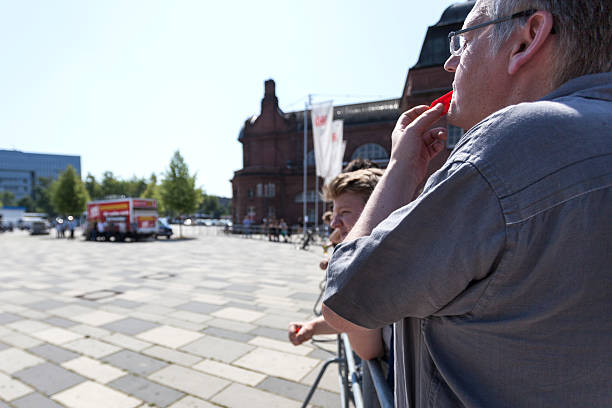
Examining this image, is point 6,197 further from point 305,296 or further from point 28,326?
point 305,296

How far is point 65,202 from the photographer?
37.8m

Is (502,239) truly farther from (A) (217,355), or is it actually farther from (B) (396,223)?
(A) (217,355)

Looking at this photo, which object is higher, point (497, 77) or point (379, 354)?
point (497, 77)

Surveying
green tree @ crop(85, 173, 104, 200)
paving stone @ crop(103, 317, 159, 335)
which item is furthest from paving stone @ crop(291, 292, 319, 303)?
→ green tree @ crop(85, 173, 104, 200)

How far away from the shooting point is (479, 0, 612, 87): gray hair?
2.36ft

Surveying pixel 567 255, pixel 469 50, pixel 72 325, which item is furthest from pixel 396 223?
pixel 72 325

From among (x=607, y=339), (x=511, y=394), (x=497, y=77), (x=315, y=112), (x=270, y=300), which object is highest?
(x=315, y=112)

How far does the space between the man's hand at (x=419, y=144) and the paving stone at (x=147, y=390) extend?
320 centimetres

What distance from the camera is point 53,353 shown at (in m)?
4.11

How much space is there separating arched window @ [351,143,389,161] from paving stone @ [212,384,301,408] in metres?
34.7

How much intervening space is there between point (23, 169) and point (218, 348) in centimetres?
14453

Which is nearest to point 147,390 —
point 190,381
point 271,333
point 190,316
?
point 190,381

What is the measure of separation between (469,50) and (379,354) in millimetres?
1252

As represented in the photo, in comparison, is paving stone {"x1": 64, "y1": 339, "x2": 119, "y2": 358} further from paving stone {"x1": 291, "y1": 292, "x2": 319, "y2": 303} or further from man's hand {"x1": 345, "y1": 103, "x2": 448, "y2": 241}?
man's hand {"x1": 345, "y1": 103, "x2": 448, "y2": 241}
